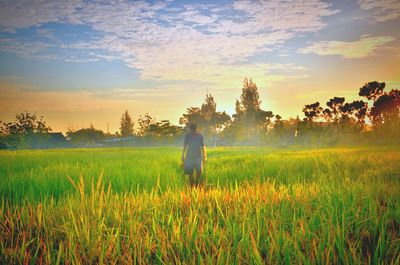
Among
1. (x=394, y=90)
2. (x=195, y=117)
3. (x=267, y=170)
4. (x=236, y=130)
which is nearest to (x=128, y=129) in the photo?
(x=195, y=117)

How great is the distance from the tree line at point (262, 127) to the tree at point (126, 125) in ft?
1.50

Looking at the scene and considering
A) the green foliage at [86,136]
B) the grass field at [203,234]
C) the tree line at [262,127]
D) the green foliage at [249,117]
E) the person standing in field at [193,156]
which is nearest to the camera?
the grass field at [203,234]

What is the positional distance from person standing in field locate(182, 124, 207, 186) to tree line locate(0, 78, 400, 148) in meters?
35.5

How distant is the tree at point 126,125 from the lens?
86875mm

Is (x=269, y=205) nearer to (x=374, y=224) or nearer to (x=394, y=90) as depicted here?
(x=374, y=224)

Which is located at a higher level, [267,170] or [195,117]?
[195,117]

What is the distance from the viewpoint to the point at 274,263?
73.7 inches

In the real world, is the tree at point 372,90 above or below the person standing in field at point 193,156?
above

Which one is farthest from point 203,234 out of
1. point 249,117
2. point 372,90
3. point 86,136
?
point 86,136

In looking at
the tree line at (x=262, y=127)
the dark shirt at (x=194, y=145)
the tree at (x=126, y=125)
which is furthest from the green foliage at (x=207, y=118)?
the dark shirt at (x=194, y=145)

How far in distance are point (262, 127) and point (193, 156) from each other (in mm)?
60147

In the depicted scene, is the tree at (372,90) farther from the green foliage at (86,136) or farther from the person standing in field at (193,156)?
the green foliage at (86,136)

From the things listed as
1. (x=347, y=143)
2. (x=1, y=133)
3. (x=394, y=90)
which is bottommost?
(x=347, y=143)

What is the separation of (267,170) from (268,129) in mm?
64599
